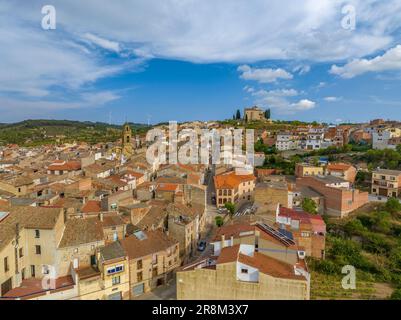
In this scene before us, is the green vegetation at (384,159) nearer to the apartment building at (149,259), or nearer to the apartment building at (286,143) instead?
the apartment building at (286,143)

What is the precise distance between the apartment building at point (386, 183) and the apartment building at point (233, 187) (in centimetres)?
1223

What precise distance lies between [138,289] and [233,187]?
15760mm

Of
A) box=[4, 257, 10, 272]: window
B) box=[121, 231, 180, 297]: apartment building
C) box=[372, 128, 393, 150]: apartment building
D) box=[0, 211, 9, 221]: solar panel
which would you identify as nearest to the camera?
box=[4, 257, 10, 272]: window

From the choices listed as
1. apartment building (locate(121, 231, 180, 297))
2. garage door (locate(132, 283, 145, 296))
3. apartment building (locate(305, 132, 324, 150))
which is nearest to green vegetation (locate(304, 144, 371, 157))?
apartment building (locate(305, 132, 324, 150))

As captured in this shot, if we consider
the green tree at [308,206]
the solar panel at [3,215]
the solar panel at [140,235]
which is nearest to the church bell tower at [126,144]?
the green tree at [308,206]

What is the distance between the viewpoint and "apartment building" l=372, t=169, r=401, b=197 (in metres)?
29.3

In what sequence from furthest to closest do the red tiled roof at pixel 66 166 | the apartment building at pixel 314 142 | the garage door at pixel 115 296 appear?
the apartment building at pixel 314 142 < the red tiled roof at pixel 66 166 < the garage door at pixel 115 296

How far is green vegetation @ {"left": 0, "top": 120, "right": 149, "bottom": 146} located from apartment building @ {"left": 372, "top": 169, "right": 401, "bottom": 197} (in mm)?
54489

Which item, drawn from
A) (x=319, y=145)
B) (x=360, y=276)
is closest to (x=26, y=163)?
(x=360, y=276)

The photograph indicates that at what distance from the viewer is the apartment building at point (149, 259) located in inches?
570

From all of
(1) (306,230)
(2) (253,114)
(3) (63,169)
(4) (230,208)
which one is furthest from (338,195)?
(2) (253,114)

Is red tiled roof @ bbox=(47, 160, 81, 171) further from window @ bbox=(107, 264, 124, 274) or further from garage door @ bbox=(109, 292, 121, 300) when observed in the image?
garage door @ bbox=(109, 292, 121, 300)

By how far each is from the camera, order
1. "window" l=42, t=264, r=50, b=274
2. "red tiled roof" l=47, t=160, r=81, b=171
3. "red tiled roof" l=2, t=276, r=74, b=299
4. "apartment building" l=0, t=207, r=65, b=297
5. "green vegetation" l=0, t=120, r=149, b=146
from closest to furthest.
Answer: "red tiled roof" l=2, t=276, r=74, b=299
"apartment building" l=0, t=207, r=65, b=297
"window" l=42, t=264, r=50, b=274
"red tiled roof" l=47, t=160, r=81, b=171
"green vegetation" l=0, t=120, r=149, b=146

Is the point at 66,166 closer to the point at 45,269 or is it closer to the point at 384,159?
the point at 45,269
